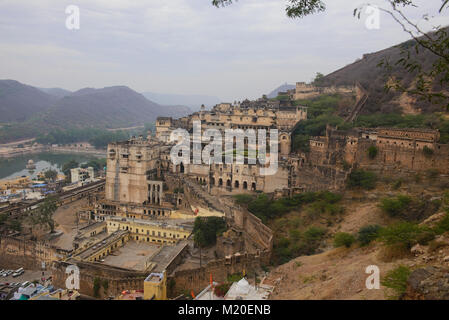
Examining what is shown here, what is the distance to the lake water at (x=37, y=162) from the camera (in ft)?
225

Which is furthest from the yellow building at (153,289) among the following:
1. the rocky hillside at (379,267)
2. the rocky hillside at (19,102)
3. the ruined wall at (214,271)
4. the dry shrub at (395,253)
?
the rocky hillside at (19,102)

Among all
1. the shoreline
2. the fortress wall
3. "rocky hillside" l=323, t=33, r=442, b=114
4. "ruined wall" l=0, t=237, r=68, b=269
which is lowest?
"ruined wall" l=0, t=237, r=68, b=269

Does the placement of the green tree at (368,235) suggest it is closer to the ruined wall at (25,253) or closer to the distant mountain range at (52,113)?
the ruined wall at (25,253)

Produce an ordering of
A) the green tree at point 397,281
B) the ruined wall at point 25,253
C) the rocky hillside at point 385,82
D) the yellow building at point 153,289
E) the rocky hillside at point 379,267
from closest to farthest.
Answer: the rocky hillside at point 379,267
the green tree at point 397,281
the yellow building at point 153,289
the ruined wall at point 25,253
the rocky hillside at point 385,82

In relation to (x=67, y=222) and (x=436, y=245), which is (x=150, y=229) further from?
(x=436, y=245)

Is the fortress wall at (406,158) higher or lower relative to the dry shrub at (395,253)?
higher

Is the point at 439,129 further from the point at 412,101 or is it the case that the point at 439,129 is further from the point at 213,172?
the point at 213,172

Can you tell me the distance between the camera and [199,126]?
40312mm

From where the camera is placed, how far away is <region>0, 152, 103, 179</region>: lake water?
225ft

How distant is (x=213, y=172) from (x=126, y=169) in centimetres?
957

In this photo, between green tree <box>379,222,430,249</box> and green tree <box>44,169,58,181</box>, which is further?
green tree <box>44,169,58,181</box>

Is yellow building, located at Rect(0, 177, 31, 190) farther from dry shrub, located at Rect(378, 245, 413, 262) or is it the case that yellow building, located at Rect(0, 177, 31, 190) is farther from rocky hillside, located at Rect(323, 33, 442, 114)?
dry shrub, located at Rect(378, 245, 413, 262)

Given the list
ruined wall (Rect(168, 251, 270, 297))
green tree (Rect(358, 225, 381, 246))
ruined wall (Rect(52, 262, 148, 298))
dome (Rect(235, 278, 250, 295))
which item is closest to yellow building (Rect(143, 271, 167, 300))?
ruined wall (Rect(168, 251, 270, 297))
